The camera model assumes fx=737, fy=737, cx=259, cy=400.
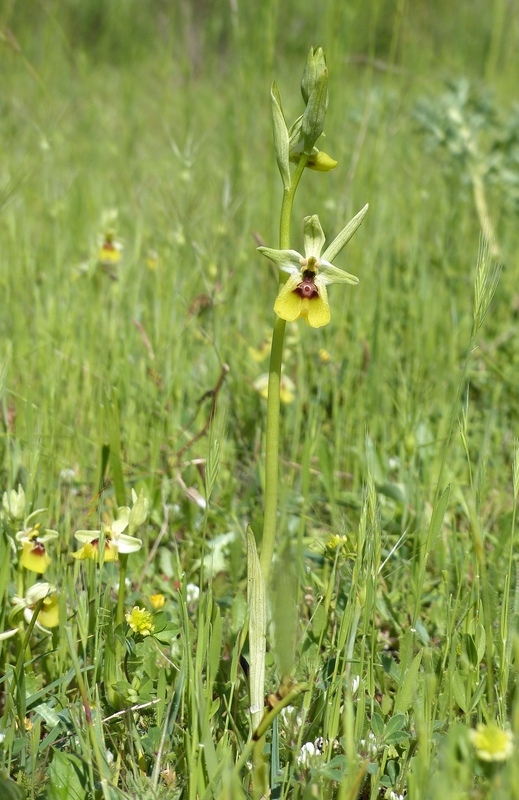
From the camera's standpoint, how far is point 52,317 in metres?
2.14

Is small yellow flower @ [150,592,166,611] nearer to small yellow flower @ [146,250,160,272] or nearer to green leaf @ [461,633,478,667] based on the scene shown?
green leaf @ [461,633,478,667]

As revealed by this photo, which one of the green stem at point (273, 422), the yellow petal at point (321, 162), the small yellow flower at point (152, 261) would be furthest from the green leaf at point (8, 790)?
the small yellow flower at point (152, 261)

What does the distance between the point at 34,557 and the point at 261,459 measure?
2.22ft

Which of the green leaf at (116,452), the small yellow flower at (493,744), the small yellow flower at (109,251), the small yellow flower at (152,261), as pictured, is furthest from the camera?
the small yellow flower at (152,261)

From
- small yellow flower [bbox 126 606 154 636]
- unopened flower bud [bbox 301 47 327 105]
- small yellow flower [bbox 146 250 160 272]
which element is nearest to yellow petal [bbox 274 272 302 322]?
unopened flower bud [bbox 301 47 327 105]

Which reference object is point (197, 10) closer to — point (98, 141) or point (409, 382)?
point (98, 141)

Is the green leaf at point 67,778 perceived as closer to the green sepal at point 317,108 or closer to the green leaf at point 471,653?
the green leaf at point 471,653

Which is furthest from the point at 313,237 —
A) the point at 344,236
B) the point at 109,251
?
the point at 109,251

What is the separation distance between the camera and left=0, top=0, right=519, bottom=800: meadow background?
937mm

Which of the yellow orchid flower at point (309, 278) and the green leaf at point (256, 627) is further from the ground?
the yellow orchid flower at point (309, 278)

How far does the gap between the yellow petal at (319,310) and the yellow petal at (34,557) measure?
0.55m

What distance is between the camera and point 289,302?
94cm

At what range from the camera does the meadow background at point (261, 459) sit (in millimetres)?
937

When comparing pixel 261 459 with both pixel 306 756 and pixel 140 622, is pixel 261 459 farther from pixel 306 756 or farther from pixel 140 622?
pixel 306 756
